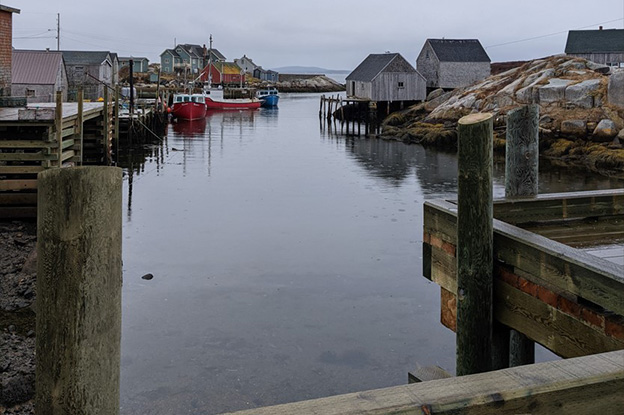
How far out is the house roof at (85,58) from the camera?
220ft

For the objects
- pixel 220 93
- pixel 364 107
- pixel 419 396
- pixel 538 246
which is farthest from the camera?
pixel 220 93

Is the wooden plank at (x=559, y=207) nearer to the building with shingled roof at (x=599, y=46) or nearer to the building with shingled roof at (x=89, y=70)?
the building with shingled roof at (x=89, y=70)

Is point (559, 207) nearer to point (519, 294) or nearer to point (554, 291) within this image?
point (519, 294)

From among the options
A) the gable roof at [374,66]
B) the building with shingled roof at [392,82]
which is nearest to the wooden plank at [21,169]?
the building with shingled roof at [392,82]

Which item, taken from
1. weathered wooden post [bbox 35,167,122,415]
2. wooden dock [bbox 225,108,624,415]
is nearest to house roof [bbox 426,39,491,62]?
wooden dock [bbox 225,108,624,415]

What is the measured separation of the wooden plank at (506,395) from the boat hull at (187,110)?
195ft

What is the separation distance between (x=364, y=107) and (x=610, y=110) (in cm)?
3107

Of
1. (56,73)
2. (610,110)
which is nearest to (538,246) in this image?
(610,110)

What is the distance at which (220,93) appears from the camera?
89.6m

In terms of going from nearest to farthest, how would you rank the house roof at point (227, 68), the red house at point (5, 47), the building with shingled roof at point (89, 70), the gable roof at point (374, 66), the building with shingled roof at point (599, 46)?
the red house at point (5, 47) → the gable roof at point (374, 66) → the building with shingled roof at point (89, 70) → the building with shingled roof at point (599, 46) → the house roof at point (227, 68)

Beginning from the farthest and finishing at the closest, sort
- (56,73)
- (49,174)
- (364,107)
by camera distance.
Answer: (364,107) < (56,73) < (49,174)

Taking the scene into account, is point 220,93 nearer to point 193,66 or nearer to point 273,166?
point 193,66

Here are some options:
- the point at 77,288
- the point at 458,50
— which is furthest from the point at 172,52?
the point at 77,288

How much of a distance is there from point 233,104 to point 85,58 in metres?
18.3
